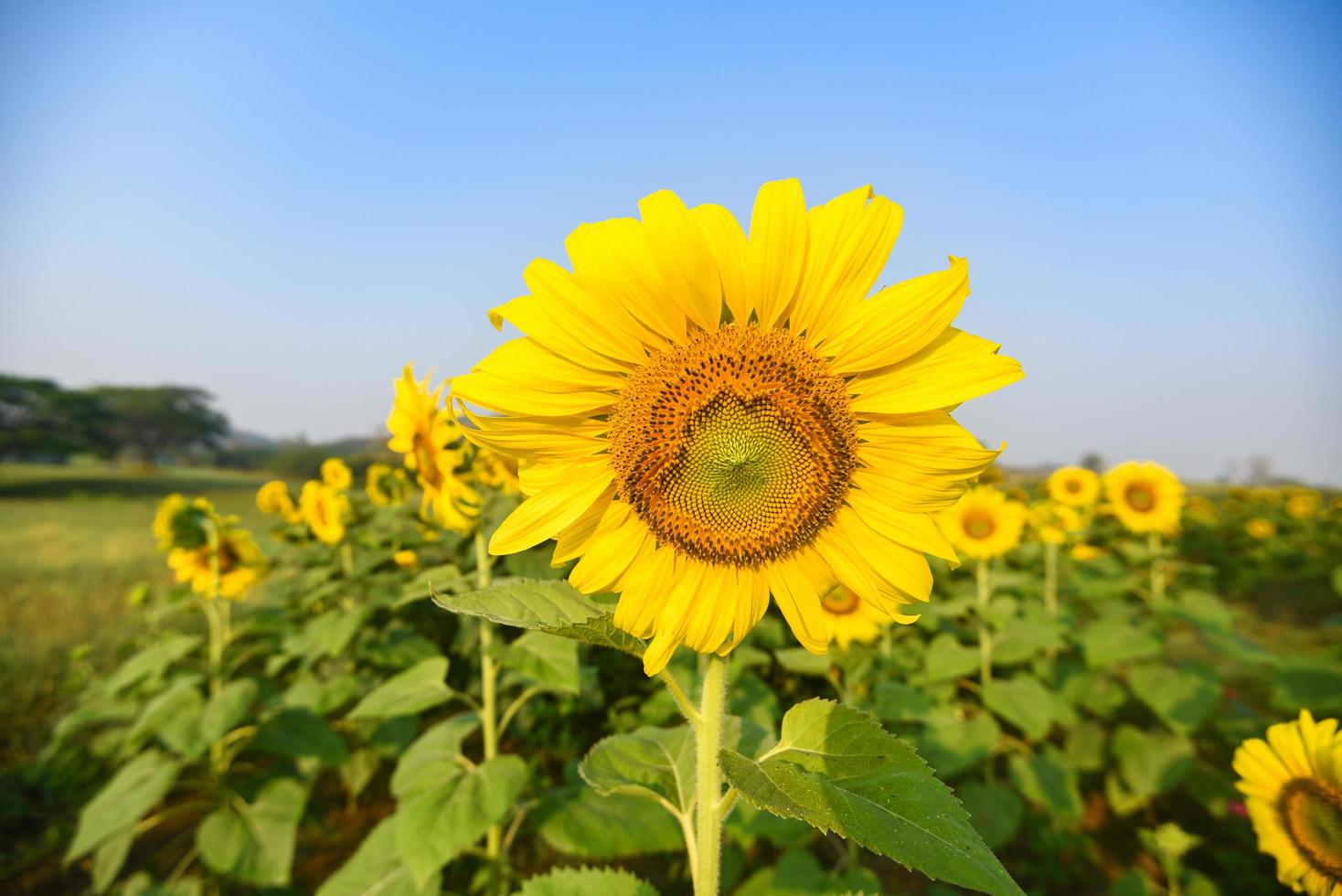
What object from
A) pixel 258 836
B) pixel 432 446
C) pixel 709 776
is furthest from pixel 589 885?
pixel 258 836

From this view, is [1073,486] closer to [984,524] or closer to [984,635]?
[984,524]

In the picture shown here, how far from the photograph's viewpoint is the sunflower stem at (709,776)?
1.14 metres

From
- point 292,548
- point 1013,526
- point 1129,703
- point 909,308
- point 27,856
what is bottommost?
point 27,856

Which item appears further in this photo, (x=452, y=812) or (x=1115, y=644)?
(x=1115, y=644)

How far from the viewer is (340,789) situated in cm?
427

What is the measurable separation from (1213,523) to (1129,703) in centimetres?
1053

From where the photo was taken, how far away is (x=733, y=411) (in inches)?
44.1

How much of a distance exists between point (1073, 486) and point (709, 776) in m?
5.44

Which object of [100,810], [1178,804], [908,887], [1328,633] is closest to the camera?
[100,810]

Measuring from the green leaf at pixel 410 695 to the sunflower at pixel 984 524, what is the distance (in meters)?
3.20

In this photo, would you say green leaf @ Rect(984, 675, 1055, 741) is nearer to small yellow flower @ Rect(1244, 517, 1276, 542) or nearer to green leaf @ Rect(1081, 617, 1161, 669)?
green leaf @ Rect(1081, 617, 1161, 669)

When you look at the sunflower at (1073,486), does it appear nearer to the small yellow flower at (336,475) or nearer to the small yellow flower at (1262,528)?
the small yellow flower at (336,475)

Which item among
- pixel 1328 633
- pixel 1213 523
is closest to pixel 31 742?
pixel 1328 633

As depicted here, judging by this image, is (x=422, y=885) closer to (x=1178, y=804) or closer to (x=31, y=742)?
(x=1178, y=804)
